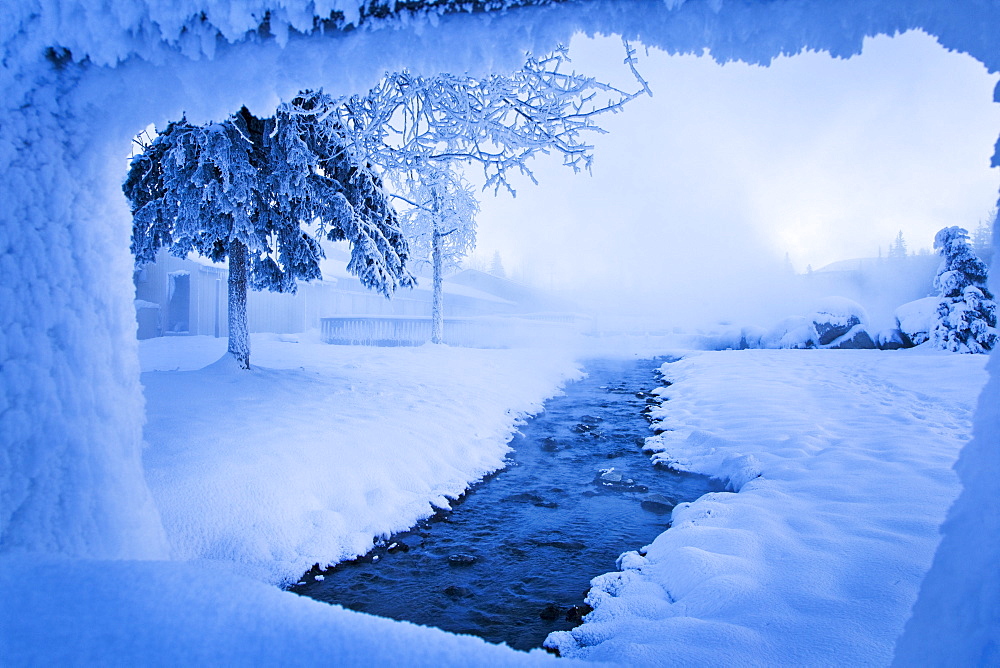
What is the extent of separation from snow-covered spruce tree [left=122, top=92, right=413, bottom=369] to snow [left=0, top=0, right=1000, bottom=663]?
4764 mm

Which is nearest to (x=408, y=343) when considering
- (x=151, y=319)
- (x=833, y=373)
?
(x=151, y=319)

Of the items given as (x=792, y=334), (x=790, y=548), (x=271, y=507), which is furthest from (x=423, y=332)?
(x=790, y=548)

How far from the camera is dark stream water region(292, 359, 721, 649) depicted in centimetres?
294

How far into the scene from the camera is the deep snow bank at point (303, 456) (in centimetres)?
329

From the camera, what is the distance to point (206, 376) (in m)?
7.03

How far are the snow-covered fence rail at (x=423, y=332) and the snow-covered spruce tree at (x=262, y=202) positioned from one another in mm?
12971

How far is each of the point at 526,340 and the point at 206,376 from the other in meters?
19.0

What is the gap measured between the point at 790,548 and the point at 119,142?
4016 mm

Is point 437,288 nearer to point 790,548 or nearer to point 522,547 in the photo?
point 522,547

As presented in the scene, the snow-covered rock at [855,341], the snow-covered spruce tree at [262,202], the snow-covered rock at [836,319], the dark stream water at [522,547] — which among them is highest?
the snow-covered spruce tree at [262,202]

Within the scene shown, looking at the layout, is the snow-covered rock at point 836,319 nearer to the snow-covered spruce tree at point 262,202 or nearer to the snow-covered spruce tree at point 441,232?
the snow-covered spruce tree at point 441,232

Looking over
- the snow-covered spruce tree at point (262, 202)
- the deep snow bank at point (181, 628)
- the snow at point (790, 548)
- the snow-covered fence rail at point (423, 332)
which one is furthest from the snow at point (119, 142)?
the snow-covered fence rail at point (423, 332)

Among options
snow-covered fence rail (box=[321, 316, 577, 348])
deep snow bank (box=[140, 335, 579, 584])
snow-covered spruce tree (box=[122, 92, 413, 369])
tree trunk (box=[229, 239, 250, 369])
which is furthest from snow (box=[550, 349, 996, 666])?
snow-covered fence rail (box=[321, 316, 577, 348])

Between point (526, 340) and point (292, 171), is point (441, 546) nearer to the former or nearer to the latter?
point (292, 171)
